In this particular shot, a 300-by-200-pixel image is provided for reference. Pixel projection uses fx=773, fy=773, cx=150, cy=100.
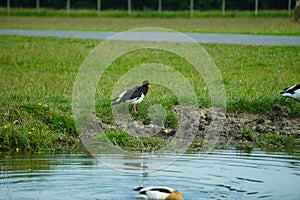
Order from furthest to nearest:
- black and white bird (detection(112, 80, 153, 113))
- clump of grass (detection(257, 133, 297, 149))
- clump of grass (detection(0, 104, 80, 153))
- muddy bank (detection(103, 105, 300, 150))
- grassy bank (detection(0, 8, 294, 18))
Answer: grassy bank (detection(0, 8, 294, 18)) < black and white bird (detection(112, 80, 153, 113)) < muddy bank (detection(103, 105, 300, 150)) < clump of grass (detection(257, 133, 297, 149)) < clump of grass (detection(0, 104, 80, 153))

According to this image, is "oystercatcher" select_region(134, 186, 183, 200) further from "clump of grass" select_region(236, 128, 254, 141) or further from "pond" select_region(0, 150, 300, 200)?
"clump of grass" select_region(236, 128, 254, 141)

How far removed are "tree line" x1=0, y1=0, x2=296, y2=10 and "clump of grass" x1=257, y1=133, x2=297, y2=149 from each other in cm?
3593

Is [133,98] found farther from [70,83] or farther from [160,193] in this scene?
[160,193]

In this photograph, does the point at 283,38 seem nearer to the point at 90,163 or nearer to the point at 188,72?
the point at 188,72

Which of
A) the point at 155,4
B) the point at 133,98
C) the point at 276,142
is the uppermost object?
the point at 155,4

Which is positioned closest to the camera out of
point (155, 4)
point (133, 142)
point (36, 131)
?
point (36, 131)

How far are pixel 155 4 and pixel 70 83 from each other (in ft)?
123

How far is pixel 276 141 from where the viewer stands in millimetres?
11586

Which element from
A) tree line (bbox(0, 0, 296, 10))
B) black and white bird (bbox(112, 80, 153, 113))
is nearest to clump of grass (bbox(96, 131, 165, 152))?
black and white bird (bbox(112, 80, 153, 113))

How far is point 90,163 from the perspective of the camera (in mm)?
10109

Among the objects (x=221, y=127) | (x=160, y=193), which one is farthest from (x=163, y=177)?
(x=221, y=127)

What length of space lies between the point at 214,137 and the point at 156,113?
113cm

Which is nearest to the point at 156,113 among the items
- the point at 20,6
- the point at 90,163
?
the point at 90,163

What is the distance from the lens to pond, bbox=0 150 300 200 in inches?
330
